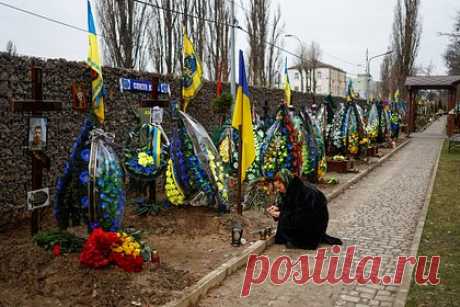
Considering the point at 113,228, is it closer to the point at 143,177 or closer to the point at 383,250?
the point at 143,177

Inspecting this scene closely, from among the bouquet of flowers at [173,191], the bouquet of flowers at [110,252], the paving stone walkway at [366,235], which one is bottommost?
the paving stone walkway at [366,235]

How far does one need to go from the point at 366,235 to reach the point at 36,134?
18.2 ft

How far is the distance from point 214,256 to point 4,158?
3.55 meters

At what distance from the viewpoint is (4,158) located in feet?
24.2

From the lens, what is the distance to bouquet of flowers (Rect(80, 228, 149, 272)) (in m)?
5.40

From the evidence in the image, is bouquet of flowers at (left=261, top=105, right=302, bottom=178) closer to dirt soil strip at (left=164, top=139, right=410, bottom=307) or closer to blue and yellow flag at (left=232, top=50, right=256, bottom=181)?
blue and yellow flag at (left=232, top=50, right=256, bottom=181)

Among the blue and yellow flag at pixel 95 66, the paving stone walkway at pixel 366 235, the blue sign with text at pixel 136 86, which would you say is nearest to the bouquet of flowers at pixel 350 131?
the paving stone walkway at pixel 366 235

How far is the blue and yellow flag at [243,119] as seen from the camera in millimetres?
8703

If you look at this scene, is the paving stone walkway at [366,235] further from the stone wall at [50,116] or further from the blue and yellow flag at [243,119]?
the stone wall at [50,116]

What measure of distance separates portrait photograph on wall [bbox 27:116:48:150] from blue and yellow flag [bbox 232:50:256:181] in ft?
11.2

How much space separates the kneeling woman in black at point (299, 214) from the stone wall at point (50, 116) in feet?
13.0

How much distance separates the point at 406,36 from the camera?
40.9 meters

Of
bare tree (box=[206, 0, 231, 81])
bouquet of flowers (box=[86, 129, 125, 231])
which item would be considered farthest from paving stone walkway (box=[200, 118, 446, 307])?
bare tree (box=[206, 0, 231, 81])

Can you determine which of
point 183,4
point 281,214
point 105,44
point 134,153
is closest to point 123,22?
point 105,44
